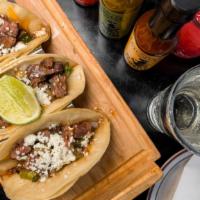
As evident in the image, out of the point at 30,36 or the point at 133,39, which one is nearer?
the point at 133,39

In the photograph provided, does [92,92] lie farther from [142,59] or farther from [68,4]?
[68,4]

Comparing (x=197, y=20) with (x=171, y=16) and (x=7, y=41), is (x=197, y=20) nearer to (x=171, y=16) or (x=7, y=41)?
(x=171, y=16)

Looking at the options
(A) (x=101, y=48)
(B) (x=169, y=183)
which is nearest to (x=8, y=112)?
(A) (x=101, y=48)

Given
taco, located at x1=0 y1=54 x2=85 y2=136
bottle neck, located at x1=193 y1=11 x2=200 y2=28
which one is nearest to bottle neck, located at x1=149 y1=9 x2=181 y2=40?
bottle neck, located at x1=193 y1=11 x2=200 y2=28

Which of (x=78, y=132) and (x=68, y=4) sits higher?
(x=68, y=4)

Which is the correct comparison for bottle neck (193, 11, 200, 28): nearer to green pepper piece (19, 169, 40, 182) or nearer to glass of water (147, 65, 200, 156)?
glass of water (147, 65, 200, 156)

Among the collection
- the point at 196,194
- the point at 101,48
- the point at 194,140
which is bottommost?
the point at 196,194
